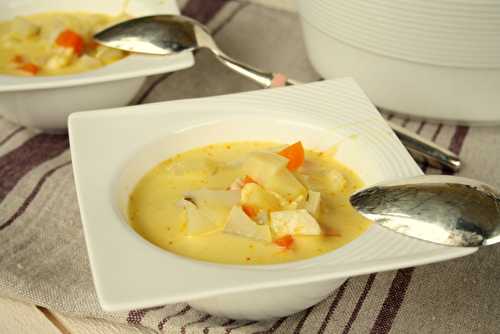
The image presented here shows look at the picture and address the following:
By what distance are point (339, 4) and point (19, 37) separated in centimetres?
88

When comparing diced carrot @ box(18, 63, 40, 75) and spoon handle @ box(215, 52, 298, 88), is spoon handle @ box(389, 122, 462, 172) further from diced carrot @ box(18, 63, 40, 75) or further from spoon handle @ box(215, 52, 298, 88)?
diced carrot @ box(18, 63, 40, 75)

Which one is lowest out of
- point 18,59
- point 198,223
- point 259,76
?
point 18,59

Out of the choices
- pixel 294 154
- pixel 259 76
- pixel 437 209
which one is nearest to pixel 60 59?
pixel 259 76

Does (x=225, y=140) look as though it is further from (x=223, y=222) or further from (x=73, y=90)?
(x=73, y=90)

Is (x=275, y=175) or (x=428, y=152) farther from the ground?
(x=275, y=175)

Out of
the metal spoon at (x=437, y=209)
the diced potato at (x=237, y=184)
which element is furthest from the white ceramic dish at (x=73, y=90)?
the metal spoon at (x=437, y=209)

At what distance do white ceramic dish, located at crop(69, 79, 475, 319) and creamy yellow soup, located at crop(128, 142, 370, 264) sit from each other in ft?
0.08

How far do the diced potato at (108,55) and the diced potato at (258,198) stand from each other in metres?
0.83

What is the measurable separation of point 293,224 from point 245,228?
8 centimetres

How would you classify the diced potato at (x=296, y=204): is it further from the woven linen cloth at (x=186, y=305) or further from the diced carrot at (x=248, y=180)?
the woven linen cloth at (x=186, y=305)

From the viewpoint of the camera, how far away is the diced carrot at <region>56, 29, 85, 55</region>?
199 centimetres

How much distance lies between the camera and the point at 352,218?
135 centimetres

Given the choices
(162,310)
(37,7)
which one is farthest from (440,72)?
(37,7)

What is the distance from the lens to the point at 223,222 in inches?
51.5
